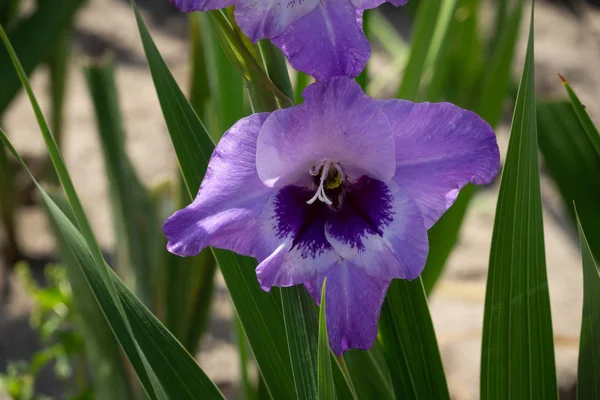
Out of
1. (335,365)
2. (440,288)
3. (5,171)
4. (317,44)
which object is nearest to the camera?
(317,44)

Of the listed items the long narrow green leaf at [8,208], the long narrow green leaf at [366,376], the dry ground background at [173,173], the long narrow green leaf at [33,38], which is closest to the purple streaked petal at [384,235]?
the long narrow green leaf at [366,376]

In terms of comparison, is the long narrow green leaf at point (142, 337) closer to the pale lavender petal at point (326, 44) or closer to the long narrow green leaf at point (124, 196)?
the pale lavender petal at point (326, 44)

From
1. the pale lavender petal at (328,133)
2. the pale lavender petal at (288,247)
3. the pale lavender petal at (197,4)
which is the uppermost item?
the pale lavender petal at (197,4)

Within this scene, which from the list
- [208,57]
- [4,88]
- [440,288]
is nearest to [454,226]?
[208,57]

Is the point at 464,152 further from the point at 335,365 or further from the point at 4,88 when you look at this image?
the point at 4,88

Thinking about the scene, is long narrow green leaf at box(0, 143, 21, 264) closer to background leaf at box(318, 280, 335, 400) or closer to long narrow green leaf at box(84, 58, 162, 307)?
long narrow green leaf at box(84, 58, 162, 307)

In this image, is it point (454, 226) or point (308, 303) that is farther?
point (454, 226)

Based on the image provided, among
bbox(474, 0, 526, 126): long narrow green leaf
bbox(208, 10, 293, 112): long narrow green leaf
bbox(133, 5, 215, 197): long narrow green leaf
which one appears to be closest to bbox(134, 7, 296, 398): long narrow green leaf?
bbox(133, 5, 215, 197): long narrow green leaf

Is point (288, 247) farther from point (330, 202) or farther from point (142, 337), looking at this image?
point (142, 337)
